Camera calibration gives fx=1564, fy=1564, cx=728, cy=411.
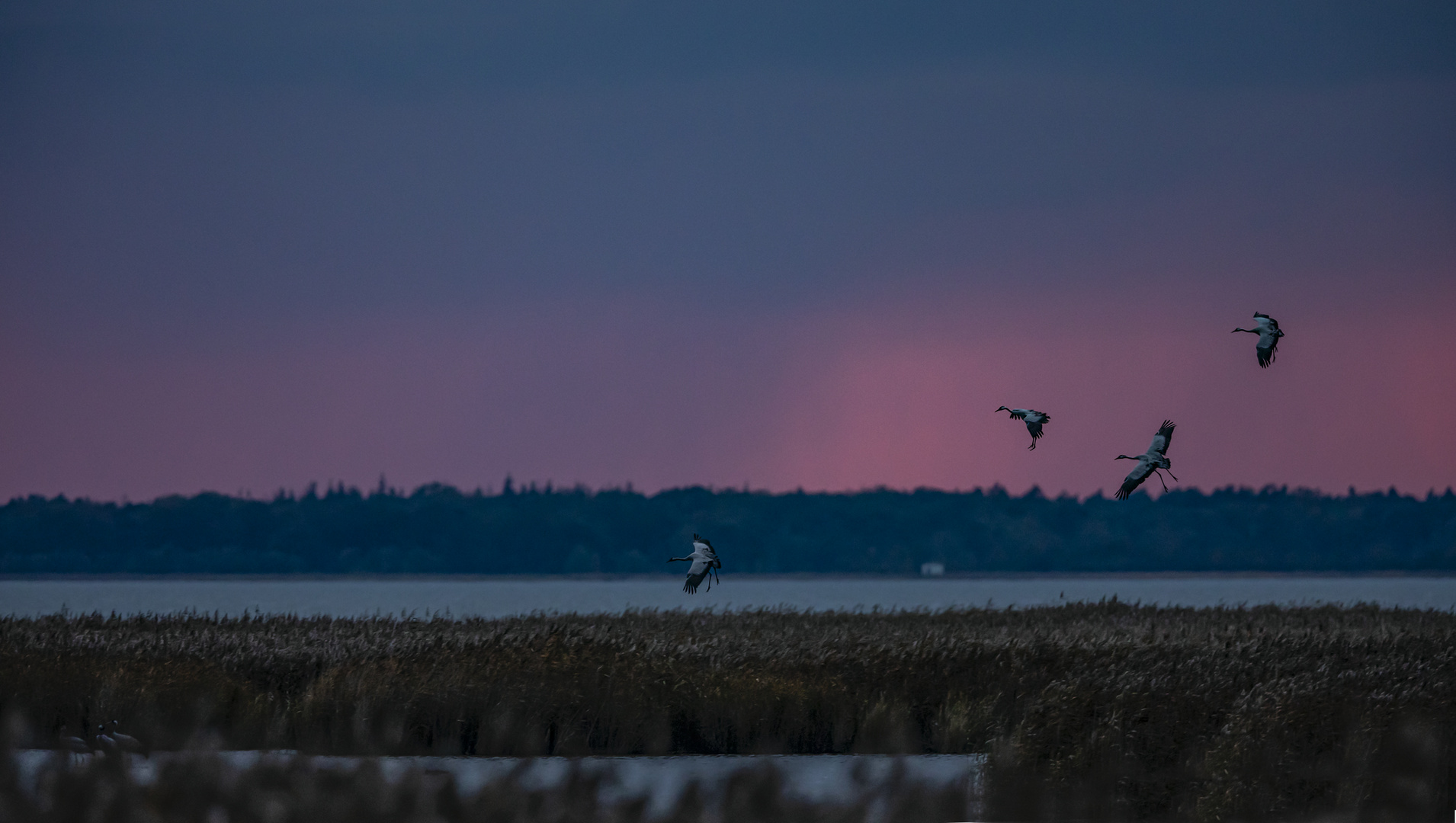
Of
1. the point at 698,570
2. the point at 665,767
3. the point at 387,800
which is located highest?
the point at 698,570

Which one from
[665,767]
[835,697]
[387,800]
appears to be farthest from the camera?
[835,697]

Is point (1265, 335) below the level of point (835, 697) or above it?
above

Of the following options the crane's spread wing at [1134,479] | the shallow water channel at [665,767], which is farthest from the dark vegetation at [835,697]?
the crane's spread wing at [1134,479]

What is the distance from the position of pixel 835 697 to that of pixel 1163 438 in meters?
11.3

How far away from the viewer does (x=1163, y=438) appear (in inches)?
471

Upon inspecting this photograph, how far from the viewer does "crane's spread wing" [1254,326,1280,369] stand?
12.0 metres

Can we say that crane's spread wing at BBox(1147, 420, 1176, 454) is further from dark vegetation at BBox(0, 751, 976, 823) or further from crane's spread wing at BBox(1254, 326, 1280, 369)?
dark vegetation at BBox(0, 751, 976, 823)

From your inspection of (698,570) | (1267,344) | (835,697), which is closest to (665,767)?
(835,697)

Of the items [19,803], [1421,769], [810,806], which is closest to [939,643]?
[1421,769]

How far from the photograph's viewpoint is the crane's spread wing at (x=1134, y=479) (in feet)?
36.2

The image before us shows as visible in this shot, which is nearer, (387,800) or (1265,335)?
(387,800)

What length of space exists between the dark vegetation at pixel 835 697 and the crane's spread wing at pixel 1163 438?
2.95 meters

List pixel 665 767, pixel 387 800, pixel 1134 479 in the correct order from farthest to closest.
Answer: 1. pixel 665 767
2. pixel 1134 479
3. pixel 387 800

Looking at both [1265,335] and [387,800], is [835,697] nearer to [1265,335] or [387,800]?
[1265,335]
